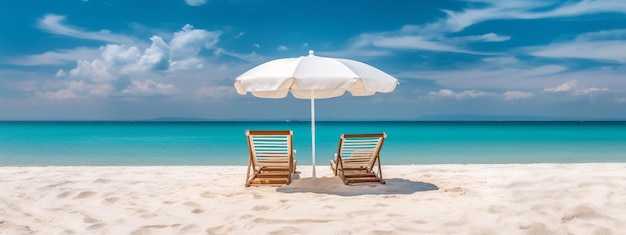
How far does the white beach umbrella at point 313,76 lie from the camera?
16.0 ft

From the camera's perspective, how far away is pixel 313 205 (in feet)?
14.7

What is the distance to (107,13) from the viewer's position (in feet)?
134

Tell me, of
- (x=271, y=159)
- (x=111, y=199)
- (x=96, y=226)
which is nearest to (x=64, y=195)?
(x=111, y=199)

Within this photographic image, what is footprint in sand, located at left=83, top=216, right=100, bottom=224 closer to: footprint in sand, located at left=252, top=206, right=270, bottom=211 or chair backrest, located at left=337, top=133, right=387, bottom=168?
footprint in sand, located at left=252, top=206, right=270, bottom=211

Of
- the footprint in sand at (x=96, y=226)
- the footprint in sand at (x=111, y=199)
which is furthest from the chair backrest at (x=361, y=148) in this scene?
the footprint in sand at (x=96, y=226)

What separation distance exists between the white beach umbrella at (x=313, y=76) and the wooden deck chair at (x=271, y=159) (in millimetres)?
713

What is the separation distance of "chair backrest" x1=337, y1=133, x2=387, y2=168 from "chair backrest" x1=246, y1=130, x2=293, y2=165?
0.67 metres

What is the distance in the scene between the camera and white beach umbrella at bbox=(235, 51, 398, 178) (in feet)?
16.0

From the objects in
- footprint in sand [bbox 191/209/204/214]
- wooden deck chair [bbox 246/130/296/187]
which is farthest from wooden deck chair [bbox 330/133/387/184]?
footprint in sand [bbox 191/209/204/214]

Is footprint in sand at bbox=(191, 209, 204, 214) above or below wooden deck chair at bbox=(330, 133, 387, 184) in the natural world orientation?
below

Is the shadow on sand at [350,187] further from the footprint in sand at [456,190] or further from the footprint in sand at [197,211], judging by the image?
the footprint in sand at [197,211]

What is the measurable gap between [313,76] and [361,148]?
Answer: 1.38m

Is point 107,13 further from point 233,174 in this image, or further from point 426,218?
point 426,218

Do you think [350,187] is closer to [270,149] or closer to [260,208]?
[270,149]
